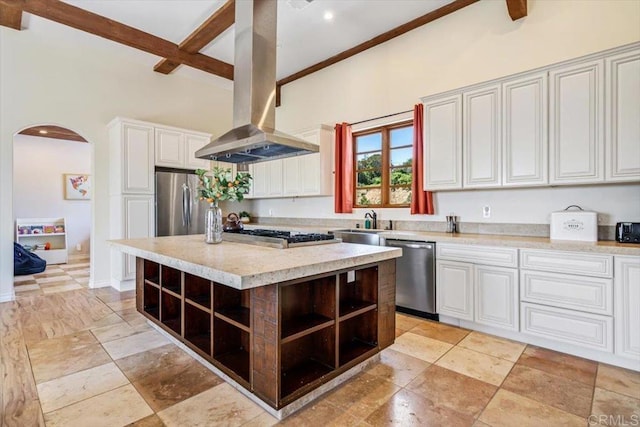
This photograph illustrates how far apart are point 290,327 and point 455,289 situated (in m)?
1.89

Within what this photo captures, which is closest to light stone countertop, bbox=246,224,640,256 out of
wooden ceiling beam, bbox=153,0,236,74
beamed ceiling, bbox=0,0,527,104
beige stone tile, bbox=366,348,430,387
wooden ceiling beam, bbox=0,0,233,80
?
beige stone tile, bbox=366,348,430,387

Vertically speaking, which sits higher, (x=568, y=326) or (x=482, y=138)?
(x=482, y=138)

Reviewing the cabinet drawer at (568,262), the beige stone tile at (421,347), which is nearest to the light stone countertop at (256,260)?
the beige stone tile at (421,347)

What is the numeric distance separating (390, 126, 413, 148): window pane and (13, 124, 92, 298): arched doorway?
5.56 m

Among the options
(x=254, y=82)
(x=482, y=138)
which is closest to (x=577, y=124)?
(x=482, y=138)

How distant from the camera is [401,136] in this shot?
4266mm

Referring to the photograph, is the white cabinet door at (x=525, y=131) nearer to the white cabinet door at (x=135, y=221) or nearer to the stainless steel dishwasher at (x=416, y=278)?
the stainless steel dishwasher at (x=416, y=278)

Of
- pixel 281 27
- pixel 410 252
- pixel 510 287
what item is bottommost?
pixel 510 287

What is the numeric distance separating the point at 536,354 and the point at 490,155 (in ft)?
5.77

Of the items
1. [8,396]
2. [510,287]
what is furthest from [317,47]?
[8,396]

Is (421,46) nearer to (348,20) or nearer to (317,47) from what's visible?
(348,20)

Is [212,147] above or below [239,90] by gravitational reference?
below

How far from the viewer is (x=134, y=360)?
240 centimetres

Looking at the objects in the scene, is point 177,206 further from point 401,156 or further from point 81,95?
point 401,156
